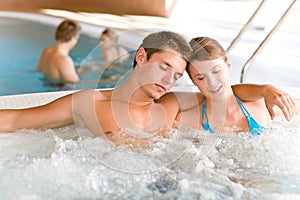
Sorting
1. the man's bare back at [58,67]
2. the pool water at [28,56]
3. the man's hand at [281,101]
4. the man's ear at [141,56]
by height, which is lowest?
the pool water at [28,56]

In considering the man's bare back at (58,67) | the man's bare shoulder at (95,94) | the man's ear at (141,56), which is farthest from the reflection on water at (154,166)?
the man's bare back at (58,67)

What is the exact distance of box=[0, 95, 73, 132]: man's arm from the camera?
181 centimetres

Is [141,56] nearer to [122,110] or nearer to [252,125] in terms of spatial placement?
[122,110]

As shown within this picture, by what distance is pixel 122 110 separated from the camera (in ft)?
5.95

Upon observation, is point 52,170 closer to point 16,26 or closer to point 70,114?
point 70,114

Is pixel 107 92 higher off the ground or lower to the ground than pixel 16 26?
higher

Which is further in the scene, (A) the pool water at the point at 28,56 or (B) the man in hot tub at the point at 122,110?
(A) the pool water at the point at 28,56

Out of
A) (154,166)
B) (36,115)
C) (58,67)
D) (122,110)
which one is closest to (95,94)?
(122,110)

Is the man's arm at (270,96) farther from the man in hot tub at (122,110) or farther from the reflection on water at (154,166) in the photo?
the reflection on water at (154,166)

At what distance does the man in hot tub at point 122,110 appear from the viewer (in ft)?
5.61

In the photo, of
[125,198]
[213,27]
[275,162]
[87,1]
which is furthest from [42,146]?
[87,1]

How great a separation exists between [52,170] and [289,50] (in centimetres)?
376

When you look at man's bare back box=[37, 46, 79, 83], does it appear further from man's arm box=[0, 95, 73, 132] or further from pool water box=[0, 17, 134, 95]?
man's arm box=[0, 95, 73, 132]

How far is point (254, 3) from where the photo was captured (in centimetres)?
744
